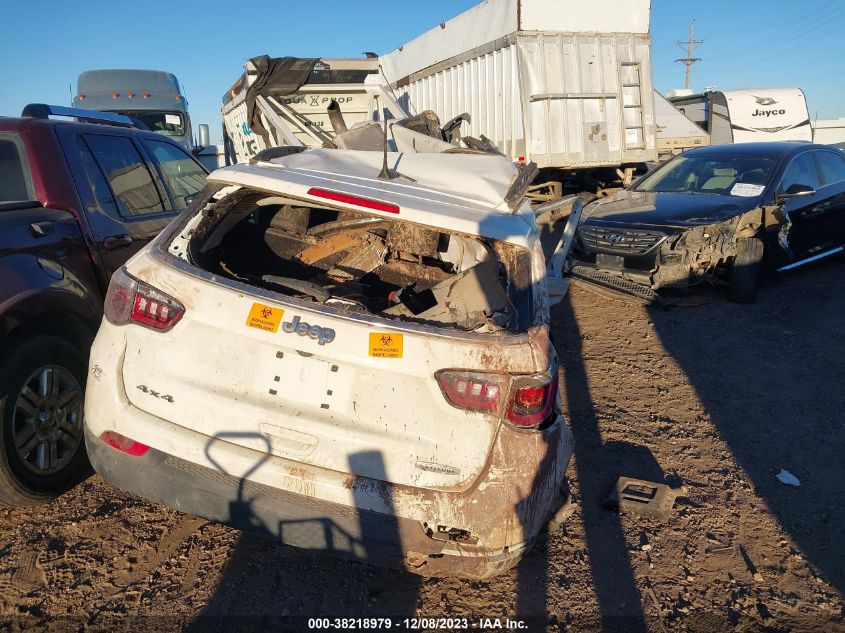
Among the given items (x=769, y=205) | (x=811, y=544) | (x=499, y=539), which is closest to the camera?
(x=499, y=539)

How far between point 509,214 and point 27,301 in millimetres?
2273

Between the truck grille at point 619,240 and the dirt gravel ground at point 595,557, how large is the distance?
259 cm

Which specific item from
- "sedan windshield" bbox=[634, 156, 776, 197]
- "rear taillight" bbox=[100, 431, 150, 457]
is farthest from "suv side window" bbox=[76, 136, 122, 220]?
"sedan windshield" bbox=[634, 156, 776, 197]

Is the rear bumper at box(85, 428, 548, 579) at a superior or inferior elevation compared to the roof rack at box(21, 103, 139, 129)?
inferior

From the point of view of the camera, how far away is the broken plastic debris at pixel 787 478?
385 cm

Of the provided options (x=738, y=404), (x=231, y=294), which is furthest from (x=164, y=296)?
(x=738, y=404)

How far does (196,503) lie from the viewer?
2.48 metres

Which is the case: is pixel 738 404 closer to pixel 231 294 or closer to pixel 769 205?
pixel 769 205

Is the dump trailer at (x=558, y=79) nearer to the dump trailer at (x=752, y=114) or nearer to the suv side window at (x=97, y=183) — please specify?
the suv side window at (x=97, y=183)

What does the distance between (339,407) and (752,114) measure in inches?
806

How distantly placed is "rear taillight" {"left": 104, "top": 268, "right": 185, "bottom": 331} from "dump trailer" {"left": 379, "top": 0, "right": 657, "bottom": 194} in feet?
29.2

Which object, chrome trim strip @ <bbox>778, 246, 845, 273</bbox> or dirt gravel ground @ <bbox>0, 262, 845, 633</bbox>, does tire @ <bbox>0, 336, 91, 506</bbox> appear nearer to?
dirt gravel ground @ <bbox>0, 262, 845, 633</bbox>

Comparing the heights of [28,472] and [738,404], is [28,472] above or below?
above

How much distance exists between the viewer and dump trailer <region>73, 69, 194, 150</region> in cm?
1198
